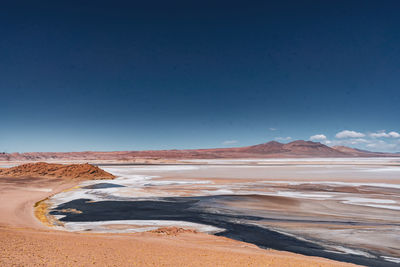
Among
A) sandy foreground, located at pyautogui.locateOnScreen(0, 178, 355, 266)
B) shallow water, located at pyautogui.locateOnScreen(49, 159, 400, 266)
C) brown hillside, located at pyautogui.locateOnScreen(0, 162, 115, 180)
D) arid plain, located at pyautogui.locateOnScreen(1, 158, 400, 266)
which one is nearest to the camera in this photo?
sandy foreground, located at pyautogui.locateOnScreen(0, 178, 355, 266)

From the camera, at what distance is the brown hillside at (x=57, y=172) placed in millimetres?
23844

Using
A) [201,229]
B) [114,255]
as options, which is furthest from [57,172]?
[114,255]

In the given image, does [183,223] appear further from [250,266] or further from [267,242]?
[250,266]

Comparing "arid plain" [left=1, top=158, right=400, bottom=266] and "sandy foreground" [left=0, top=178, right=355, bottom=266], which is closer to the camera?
"sandy foreground" [left=0, top=178, right=355, bottom=266]

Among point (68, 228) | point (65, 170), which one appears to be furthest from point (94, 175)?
point (68, 228)

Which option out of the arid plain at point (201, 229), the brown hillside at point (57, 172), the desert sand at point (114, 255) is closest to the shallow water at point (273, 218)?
the arid plain at point (201, 229)

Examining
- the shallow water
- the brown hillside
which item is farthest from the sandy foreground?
the brown hillside

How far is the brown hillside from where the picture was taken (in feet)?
78.2

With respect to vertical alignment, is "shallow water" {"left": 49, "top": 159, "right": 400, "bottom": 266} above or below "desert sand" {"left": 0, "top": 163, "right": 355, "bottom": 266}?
below

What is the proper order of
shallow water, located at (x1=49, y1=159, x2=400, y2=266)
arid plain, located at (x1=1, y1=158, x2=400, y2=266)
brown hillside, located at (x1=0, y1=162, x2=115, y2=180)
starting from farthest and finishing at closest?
brown hillside, located at (x1=0, y1=162, x2=115, y2=180) < shallow water, located at (x1=49, y1=159, x2=400, y2=266) < arid plain, located at (x1=1, y1=158, x2=400, y2=266)

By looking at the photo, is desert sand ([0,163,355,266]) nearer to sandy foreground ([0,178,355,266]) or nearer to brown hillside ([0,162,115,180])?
sandy foreground ([0,178,355,266])

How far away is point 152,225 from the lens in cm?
863

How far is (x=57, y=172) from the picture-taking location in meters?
24.0

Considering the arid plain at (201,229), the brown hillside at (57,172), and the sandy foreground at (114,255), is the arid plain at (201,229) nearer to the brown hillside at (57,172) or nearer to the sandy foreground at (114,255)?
the sandy foreground at (114,255)
